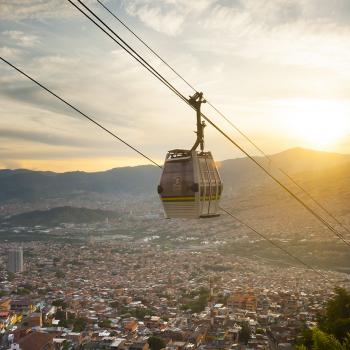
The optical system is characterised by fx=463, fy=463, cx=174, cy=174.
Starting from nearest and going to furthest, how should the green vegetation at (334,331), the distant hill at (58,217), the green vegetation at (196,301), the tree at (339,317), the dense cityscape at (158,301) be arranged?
the green vegetation at (334,331)
the tree at (339,317)
the dense cityscape at (158,301)
the green vegetation at (196,301)
the distant hill at (58,217)

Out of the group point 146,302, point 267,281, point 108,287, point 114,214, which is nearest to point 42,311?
point 146,302

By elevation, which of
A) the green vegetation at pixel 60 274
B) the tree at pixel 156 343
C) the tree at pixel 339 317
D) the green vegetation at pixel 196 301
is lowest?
the green vegetation at pixel 60 274

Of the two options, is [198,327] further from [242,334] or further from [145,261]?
[145,261]

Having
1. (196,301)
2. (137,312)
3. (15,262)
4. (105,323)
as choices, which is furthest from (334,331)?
(15,262)

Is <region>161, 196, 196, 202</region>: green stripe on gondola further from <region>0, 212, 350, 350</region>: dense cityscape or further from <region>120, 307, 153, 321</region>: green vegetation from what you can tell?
<region>120, 307, 153, 321</region>: green vegetation

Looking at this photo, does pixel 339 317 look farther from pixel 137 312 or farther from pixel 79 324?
pixel 137 312

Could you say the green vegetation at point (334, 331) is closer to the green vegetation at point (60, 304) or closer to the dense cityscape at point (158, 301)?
the dense cityscape at point (158, 301)

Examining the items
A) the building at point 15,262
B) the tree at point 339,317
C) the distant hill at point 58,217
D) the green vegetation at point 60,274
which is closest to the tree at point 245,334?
the tree at point 339,317
